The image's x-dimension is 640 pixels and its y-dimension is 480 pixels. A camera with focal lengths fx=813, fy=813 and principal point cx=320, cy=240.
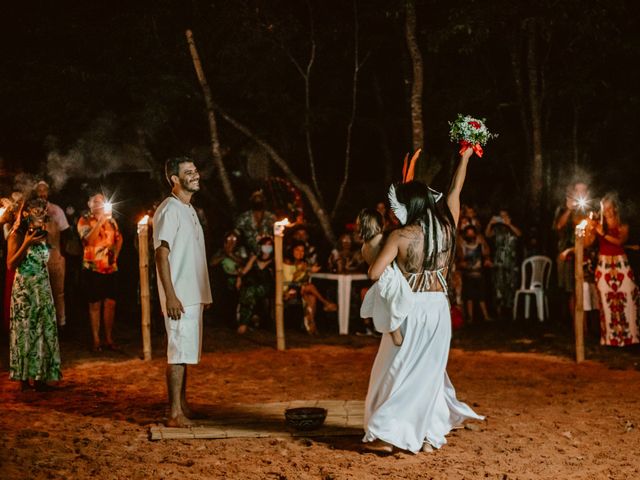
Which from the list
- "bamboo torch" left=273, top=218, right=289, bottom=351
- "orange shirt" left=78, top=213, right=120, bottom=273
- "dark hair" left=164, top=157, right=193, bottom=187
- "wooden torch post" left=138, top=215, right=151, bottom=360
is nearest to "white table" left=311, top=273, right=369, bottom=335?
"bamboo torch" left=273, top=218, right=289, bottom=351

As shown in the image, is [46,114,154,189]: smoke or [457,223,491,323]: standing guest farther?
[46,114,154,189]: smoke

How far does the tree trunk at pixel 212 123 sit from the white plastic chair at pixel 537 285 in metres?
6.15

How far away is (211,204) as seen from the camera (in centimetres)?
1786

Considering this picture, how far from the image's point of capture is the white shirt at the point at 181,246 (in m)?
6.47

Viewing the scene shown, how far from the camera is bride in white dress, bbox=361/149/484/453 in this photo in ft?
18.8

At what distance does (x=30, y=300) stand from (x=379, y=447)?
413 centimetres

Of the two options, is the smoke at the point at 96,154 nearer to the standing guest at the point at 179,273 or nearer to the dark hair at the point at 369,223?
the standing guest at the point at 179,273

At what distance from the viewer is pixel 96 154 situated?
57.2ft

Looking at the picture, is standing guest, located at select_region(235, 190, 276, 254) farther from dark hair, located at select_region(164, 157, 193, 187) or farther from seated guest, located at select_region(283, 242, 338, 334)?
dark hair, located at select_region(164, 157, 193, 187)

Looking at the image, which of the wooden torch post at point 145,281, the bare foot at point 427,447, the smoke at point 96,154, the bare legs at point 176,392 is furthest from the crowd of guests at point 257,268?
the bare foot at point 427,447

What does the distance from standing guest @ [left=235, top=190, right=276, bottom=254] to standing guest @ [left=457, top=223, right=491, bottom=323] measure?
3273 millimetres

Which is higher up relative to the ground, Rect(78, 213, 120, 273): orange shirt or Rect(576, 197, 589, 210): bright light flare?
Rect(576, 197, 589, 210): bright light flare

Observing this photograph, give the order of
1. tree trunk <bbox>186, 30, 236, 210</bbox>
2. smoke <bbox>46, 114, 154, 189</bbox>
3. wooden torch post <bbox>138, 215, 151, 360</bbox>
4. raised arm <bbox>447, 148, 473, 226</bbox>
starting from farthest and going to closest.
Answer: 1. smoke <bbox>46, 114, 154, 189</bbox>
2. tree trunk <bbox>186, 30, 236, 210</bbox>
3. wooden torch post <bbox>138, 215, 151, 360</bbox>
4. raised arm <bbox>447, 148, 473, 226</bbox>

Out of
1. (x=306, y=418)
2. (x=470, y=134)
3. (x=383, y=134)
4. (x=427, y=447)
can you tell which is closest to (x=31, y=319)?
(x=306, y=418)
